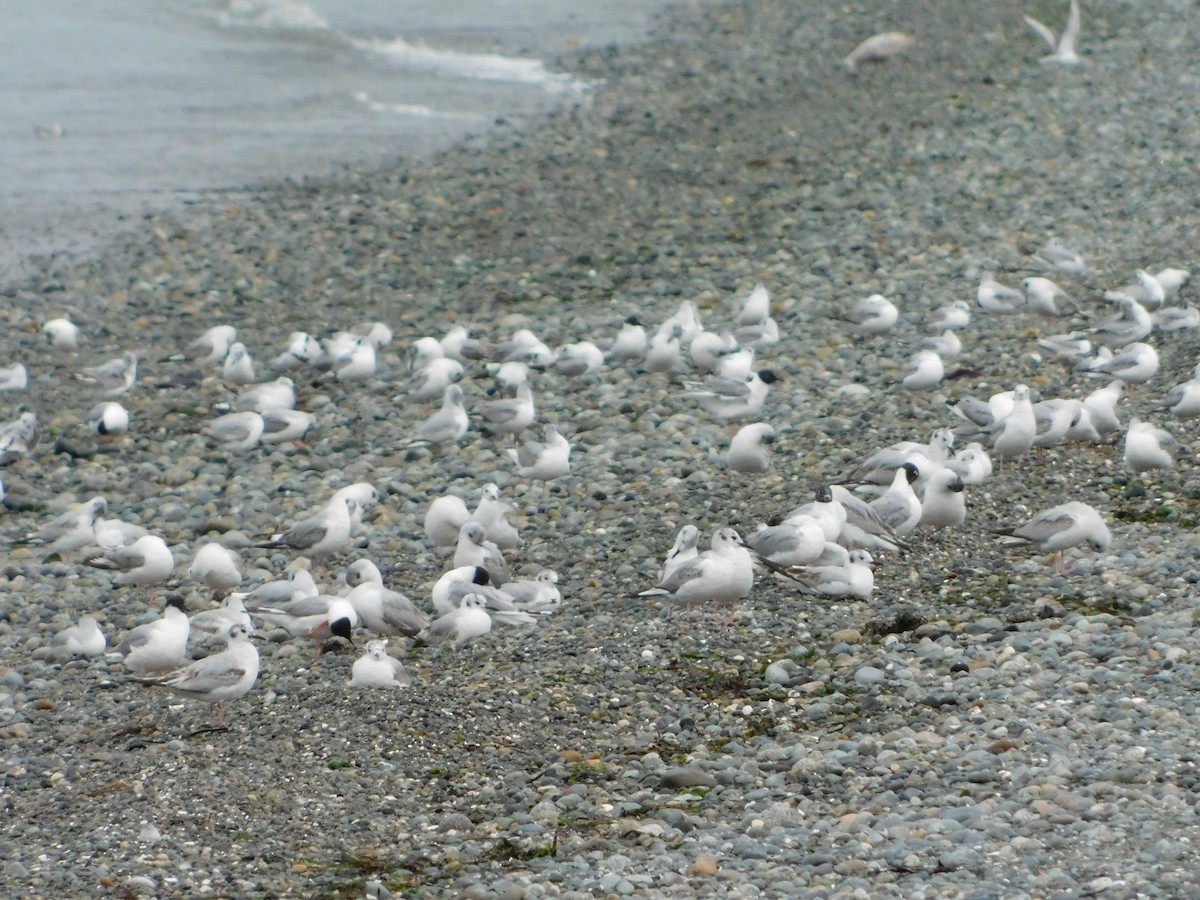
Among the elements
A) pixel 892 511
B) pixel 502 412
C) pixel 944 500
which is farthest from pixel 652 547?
pixel 502 412

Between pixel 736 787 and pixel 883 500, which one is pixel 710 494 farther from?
pixel 736 787

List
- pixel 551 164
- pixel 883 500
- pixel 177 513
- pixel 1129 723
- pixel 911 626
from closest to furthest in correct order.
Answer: pixel 1129 723 → pixel 911 626 → pixel 883 500 → pixel 177 513 → pixel 551 164

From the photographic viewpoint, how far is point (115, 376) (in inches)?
517

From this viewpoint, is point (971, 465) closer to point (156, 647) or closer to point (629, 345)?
point (629, 345)

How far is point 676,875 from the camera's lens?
6.22m

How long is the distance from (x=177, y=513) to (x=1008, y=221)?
29.2ft

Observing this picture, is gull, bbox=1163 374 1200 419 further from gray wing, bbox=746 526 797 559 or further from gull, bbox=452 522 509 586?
gull, bbox=452 522 509 586

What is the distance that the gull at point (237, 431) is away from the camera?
39.7 ft

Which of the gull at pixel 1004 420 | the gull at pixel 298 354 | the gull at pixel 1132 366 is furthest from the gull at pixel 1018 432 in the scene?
the gull at pixel 298 354

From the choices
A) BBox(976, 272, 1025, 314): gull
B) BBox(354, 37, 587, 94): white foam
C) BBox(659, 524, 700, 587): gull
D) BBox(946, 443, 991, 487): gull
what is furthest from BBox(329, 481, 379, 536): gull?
BBox(354, 37, 587, 94): white foam

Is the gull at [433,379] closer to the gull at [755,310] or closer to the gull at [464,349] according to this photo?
the gull at [464,349]

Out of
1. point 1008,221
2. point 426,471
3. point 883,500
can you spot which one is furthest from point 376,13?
point 883,500

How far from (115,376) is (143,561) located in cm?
371

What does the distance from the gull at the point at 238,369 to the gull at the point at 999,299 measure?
6268 millimetres
